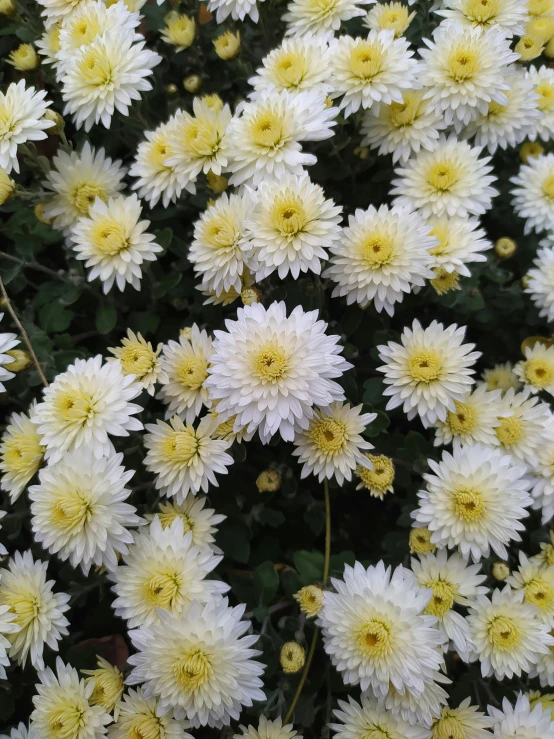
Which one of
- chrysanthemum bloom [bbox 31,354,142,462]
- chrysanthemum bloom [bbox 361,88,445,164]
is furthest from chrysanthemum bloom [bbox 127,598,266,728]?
chrysanthemum bloom [bbox 361,88,445,164]

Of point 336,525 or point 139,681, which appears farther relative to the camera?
point 336,525

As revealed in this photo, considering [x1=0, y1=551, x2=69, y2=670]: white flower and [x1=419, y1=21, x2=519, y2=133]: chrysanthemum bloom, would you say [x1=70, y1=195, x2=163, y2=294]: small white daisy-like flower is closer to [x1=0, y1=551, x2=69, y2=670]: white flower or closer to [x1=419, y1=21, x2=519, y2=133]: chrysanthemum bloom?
[x1=0, y1=551, x2=69, y2=670]: white flower

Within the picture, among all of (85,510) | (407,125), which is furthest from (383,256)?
(85,510)

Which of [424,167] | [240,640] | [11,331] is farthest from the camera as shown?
[11,331]

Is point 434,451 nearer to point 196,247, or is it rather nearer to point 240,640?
point 240,640

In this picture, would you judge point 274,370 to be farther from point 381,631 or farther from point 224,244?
point 381,631

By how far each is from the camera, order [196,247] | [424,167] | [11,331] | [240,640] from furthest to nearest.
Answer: [11,331], [424,167], [196,247], [240,640]

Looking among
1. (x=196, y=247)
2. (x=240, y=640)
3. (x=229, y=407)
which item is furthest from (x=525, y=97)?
(x=240, y=640)

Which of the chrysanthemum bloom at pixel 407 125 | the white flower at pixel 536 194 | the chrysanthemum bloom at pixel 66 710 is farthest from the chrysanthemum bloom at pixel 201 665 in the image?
the white flower at pixel 536 194
